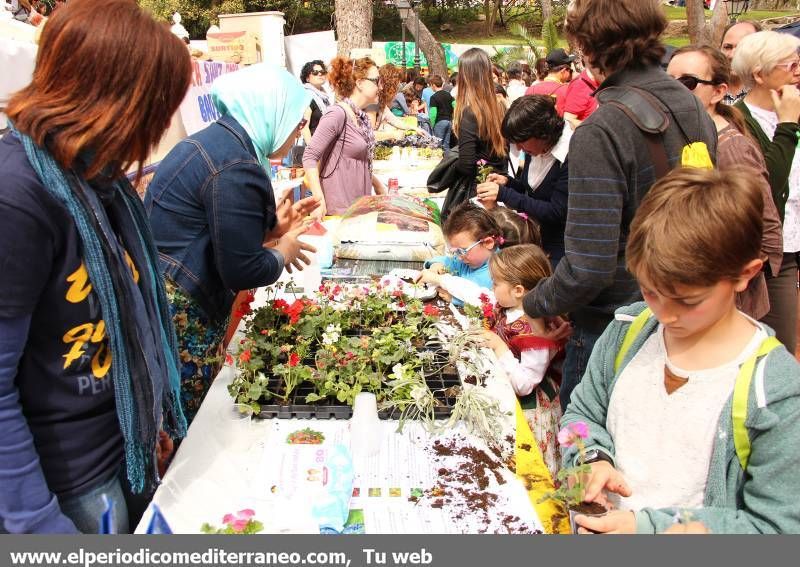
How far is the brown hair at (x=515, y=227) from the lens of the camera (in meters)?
2.84

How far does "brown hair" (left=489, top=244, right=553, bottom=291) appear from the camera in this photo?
2.25 m

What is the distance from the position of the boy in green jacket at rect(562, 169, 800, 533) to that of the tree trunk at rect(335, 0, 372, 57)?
38.1 feet

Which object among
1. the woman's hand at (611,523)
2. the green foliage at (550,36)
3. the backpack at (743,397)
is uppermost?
the green foliage at (550,36)

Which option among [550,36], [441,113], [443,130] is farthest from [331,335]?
[550,36]

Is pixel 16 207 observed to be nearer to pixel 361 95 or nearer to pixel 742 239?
pixel 742 239

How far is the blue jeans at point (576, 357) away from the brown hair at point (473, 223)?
0.90 m

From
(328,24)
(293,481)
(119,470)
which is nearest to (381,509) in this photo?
(293,481)

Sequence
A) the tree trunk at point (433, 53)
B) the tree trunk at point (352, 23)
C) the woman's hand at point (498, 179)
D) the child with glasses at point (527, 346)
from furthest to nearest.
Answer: the tree trunk at point (433, 53) → the tree trunk at point (352, 23) → the woman's hand at point (498, 179) → the child with glasses at point (527, 346)

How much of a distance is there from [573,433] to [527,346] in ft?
3.03

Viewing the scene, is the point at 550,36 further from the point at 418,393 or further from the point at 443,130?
the point at 418,393

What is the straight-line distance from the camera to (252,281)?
182 centimetres

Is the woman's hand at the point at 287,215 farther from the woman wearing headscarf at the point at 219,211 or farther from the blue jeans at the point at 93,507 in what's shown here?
the blue jeans at the point at 93,507

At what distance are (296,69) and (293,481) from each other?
13075 millimetres

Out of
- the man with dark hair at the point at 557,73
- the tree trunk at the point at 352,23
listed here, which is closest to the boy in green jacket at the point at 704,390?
the man with dark hair at the point at 557,73
